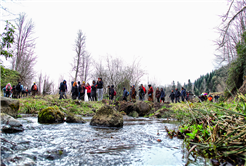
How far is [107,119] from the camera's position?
21.1 feet

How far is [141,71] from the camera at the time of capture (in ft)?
102

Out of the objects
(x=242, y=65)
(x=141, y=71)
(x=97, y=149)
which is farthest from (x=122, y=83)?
(x=97, y=149)

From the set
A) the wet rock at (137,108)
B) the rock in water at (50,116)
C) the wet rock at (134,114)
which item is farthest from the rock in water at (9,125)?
the wet rock at (137,108)

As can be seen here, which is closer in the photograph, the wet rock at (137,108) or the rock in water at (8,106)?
the rock in water at (8,106)

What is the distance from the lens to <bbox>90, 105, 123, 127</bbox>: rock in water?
6309 millimetres

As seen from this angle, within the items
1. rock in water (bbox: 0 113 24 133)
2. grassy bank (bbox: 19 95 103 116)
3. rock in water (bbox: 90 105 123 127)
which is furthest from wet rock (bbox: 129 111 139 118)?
rock in water (bbox: 0 113 24 133)

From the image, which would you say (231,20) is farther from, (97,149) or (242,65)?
(97,149)

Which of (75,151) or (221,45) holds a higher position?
(221,45)

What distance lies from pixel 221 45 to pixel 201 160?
9.47 meters

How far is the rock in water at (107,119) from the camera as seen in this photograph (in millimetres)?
6309

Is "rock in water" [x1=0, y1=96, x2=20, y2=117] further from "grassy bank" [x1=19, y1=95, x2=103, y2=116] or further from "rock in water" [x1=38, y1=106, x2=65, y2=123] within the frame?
"grassy bank" [x1=19, y1=95, x2=103, y2=116]

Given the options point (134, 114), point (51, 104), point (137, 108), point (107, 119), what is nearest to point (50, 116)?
point (107, 119)

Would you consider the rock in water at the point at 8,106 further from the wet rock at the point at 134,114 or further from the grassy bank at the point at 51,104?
the wet rock at the point at 134,114

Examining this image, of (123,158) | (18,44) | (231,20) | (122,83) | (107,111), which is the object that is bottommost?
(123,158)
